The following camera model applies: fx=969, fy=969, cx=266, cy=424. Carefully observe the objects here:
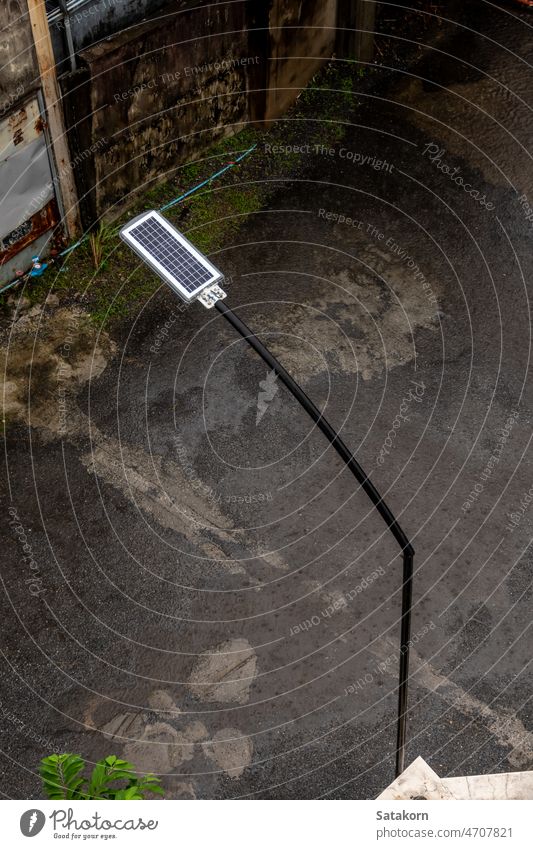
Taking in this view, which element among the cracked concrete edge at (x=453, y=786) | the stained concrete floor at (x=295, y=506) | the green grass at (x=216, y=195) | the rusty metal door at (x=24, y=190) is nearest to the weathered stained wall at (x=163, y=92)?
the green grass at (x=216, y=195)

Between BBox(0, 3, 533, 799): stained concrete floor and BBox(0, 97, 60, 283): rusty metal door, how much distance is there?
96 cm

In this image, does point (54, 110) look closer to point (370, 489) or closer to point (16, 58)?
point (16, 58)

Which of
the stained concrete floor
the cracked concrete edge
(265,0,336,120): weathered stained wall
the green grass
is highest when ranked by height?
(265,0,336,120): weathered stained wall

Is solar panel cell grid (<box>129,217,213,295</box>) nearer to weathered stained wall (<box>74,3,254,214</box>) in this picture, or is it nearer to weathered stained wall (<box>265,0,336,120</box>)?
weathered stained wall (<box>74,3,254,214</box>)

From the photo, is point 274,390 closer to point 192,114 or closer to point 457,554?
point 457,554

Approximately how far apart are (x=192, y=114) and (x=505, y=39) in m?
6.51

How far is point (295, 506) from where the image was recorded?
12180 millimetres

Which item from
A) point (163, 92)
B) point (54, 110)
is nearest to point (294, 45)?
point (163, 92)

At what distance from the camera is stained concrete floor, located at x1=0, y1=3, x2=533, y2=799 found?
10469 mm

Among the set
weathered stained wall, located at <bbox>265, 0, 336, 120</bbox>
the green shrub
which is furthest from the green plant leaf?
weathered stained wall, located at <bbox>265, 0, 336, 120</bbox>

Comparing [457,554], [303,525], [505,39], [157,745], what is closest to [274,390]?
[303,525]

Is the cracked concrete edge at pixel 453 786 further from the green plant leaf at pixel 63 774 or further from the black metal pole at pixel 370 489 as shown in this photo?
the green plant leaf at pixel 63 774

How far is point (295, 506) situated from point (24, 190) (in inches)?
227

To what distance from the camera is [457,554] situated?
463 inches
